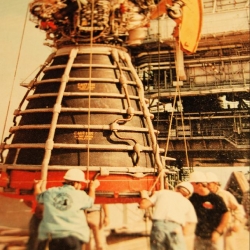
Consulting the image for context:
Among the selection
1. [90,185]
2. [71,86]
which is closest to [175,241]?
[90,185]

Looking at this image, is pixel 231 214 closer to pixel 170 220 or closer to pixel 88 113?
pixel 170 220

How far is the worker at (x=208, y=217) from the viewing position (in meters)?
4.14

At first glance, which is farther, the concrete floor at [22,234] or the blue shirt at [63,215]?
the concrete floor at [22,234]

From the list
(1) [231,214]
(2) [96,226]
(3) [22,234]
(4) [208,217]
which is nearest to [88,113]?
(2) [96,226]

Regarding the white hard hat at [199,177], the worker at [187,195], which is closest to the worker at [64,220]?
the worker at [187,195]

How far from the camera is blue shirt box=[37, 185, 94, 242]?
3.65 meters

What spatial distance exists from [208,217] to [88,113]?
10.1 feet

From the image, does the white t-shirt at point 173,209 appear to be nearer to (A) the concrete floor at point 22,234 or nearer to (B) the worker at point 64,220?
(B) the worker at point 64,220

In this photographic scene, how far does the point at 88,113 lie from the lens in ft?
19.6

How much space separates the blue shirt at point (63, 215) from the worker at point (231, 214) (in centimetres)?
200

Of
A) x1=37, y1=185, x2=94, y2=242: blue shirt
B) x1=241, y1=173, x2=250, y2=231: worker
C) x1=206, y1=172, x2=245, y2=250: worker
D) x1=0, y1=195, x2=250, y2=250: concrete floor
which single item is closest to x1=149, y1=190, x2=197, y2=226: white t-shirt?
x1=206, y1=172, x2=245, y2=250: worker

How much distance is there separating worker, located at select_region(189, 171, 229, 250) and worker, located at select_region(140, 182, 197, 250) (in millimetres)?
321

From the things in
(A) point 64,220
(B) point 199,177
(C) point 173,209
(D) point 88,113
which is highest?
(D) point 88,113

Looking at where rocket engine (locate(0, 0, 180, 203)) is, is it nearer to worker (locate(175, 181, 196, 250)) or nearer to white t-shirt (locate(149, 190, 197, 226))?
worker (locate(175, 181, 196, 250))
